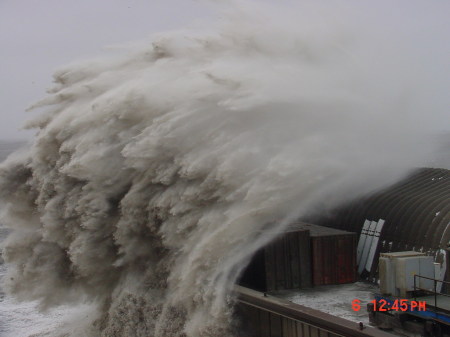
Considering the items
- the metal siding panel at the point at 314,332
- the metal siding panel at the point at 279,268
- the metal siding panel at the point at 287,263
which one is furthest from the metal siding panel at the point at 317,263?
→ the metal siding panel at the point at 314,332

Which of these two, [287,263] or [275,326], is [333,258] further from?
[275,326]

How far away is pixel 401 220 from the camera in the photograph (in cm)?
1520

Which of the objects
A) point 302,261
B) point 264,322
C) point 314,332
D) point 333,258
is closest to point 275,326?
point 264,322

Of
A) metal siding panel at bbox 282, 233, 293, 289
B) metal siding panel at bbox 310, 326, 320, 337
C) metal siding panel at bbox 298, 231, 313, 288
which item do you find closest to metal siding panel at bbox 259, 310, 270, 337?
metal siding panel at bbox 282, 233, 293, 289

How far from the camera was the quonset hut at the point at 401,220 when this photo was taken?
1412 centimetres

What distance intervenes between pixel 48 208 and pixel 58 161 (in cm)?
122

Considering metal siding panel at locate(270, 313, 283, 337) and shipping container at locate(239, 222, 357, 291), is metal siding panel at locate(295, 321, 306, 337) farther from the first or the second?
shipping container at locate(239, 222, 357, 291)

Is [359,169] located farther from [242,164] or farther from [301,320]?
[301,320]

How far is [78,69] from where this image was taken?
16.8m

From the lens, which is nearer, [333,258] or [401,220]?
[333,258]

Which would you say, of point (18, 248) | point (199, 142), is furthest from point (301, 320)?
point (18, 248)

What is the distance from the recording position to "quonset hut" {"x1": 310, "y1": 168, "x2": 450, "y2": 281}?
1412 cm
